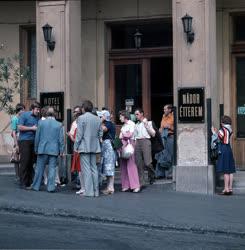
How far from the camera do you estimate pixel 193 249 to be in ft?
31.3

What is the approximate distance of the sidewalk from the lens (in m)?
11.5

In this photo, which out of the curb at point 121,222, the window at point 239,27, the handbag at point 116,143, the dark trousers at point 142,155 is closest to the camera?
the curb at point 121,222

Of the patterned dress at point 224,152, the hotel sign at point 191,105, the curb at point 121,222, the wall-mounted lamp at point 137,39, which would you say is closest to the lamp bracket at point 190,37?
the hotel sign at point 191,105

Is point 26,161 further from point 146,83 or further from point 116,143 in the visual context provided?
point 146,83

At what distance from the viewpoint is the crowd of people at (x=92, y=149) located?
14438 mm

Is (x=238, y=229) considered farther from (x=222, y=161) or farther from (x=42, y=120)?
(x=42, y=120)

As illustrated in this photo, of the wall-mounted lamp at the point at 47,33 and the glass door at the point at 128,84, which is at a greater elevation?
the wall-mounted lamp at the point at 47,33

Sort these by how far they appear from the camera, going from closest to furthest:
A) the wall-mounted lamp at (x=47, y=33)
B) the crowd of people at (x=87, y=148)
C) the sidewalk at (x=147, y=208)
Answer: the sidewalk at (x=147, y=208)
the crowd of people at (x=87, y=148)
the wall-mounted lamp at (x=47, y=33)

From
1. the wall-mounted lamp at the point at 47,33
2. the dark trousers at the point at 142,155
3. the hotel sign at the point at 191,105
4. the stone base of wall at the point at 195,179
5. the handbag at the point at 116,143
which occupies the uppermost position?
the wall-mounted lamp at the point at 47,33

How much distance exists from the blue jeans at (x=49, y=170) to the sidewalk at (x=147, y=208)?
0.25 m

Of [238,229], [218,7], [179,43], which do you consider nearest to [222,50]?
[218,7]

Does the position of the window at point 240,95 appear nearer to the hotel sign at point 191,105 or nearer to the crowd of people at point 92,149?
the crowd of people at point 92,149

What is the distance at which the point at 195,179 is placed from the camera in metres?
15.4

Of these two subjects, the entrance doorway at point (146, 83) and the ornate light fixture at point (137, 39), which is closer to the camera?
the ornate light fixture at point (137, 39)
